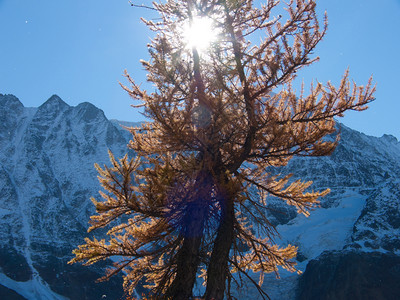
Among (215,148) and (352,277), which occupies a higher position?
(352,277)

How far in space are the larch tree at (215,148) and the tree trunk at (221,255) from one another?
0.02 m

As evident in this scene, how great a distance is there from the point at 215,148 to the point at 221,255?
2023mm

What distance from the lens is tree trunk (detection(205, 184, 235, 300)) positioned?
18.8 ft

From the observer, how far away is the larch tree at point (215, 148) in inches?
217

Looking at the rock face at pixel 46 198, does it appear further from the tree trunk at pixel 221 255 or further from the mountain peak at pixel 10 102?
the tree trunk at pixel 221 255

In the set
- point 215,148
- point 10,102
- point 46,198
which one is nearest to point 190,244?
point 215,148

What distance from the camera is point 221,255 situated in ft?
20.1

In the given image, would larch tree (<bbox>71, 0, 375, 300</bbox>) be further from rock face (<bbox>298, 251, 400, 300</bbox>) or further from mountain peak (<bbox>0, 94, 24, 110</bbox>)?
mountain peak (<bbox>0, 94, 24, 110</bbox>)

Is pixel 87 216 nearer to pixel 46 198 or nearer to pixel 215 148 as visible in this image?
pixel 46 198

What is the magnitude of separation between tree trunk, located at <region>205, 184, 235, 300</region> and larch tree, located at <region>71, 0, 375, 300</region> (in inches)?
0.8

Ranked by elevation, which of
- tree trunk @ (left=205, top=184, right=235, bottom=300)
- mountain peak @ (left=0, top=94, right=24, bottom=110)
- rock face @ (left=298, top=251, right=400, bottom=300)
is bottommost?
tree trunk @ (left=205, top=184, right=235, bottom=300)

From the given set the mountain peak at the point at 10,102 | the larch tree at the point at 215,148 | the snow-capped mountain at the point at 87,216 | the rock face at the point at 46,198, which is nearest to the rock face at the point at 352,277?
the snow-capped mountain at the point at 87,216

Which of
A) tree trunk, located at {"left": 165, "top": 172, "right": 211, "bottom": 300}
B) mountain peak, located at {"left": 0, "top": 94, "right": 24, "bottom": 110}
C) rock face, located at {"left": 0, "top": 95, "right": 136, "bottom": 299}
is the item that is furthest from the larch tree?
mountain peak, located at {"left": 0, "top": 94, "right": 24, "bottom": 110}

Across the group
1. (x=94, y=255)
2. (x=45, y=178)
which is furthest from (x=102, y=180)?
(x=45, y=178)
